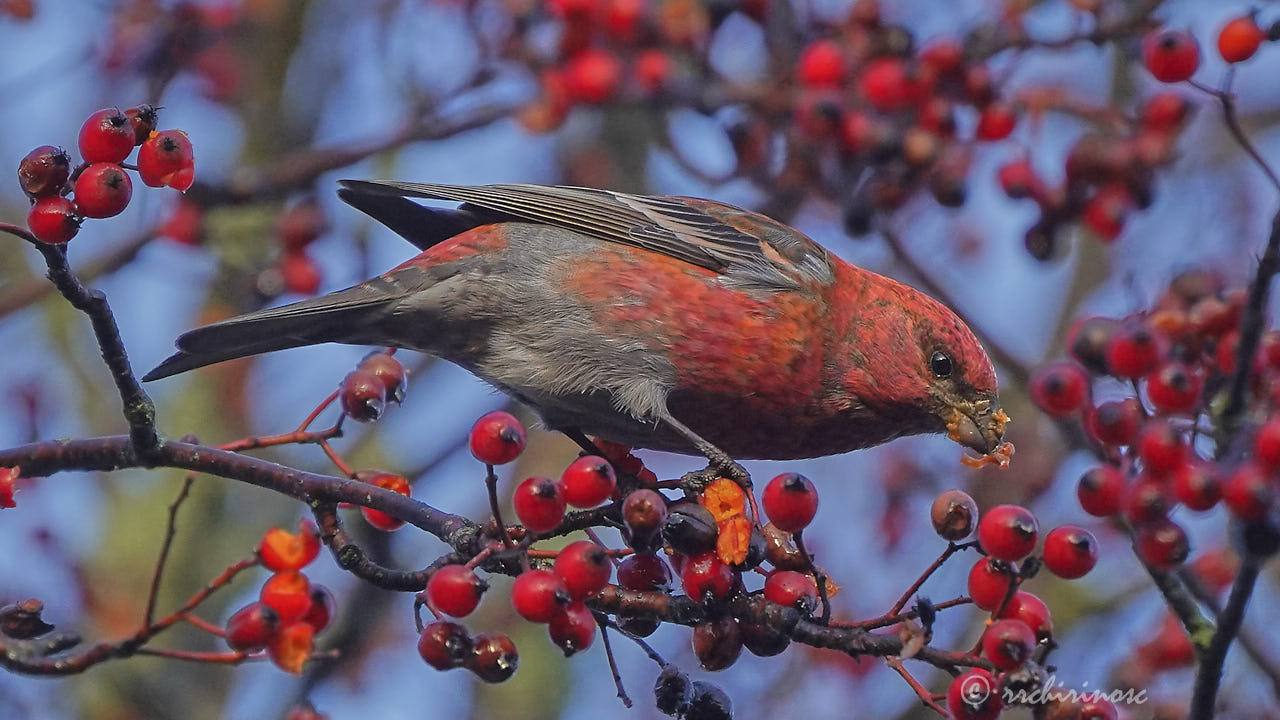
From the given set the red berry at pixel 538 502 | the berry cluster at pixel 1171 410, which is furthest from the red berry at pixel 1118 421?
the red berry at pixel 538 502

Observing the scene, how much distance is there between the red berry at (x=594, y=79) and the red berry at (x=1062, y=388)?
252 cm

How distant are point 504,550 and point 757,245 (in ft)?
6.38

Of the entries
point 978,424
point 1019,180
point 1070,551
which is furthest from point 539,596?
point 1019,180

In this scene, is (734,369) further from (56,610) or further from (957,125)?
(56,610)

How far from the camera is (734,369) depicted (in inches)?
137

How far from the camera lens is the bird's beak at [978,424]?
3.46 meters

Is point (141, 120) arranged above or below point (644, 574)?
above

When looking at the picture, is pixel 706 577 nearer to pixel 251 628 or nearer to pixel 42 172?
pixel 251 628

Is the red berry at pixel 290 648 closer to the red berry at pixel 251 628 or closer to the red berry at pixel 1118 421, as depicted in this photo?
the red berry at pixel 251 628

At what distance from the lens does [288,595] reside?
2.40 m

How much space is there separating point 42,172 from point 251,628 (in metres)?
0.88

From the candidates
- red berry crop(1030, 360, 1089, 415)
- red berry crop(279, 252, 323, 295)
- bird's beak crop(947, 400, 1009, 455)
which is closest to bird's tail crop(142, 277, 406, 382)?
red berry crop(279, 252, 323, 295)

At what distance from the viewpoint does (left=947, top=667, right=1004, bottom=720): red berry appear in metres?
2.11

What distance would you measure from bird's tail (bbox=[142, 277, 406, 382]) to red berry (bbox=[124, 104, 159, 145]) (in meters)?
0.97
